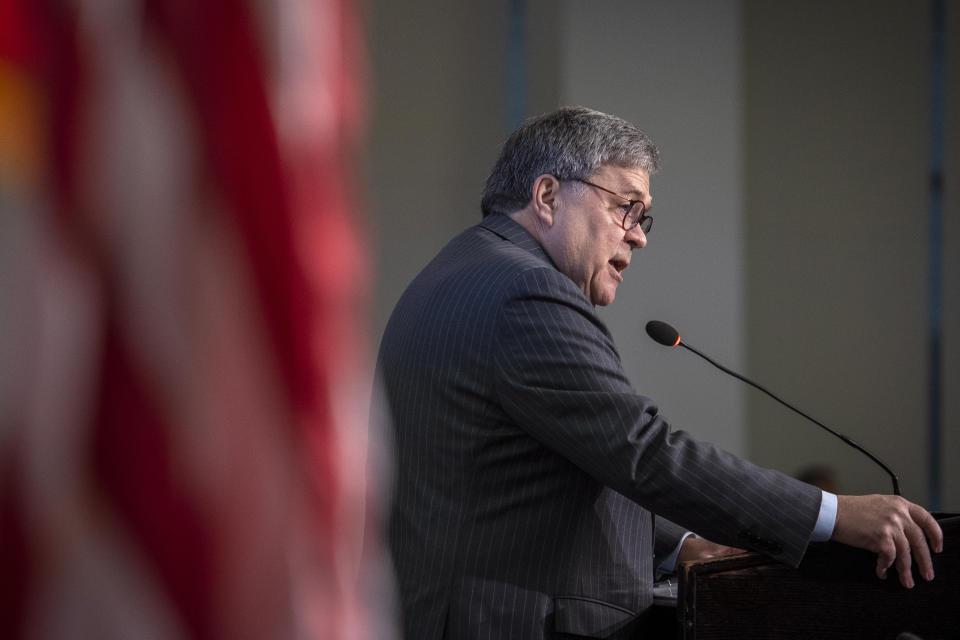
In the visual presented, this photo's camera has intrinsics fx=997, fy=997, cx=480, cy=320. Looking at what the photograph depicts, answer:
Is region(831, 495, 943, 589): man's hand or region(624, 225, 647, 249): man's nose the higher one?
region(624, 225, 647, 249): man's nose

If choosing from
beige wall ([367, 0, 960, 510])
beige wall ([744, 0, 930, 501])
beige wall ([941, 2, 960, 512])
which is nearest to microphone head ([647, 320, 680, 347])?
beige wall ([367, 0, 960, 510])

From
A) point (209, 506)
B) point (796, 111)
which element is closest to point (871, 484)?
point (796, 111)

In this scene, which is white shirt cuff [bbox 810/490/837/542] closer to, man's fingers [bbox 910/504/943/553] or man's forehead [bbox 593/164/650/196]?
man's fingers [bbox 910/504/943/553]

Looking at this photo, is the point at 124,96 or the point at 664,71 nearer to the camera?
the point at 124,96

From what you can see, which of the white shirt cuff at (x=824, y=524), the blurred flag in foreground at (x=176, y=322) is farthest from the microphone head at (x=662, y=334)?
the blurred flag in foreground at (x=176, y=322)

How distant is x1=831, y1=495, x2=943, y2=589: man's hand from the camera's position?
1.24 metres

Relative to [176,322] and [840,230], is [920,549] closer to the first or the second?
[176,322]

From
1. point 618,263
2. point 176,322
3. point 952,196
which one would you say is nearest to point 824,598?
point 618,263

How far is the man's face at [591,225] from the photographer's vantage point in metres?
1.58

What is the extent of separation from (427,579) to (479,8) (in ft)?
8.56

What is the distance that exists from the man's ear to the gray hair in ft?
0.04

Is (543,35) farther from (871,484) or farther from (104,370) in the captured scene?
(104,370)

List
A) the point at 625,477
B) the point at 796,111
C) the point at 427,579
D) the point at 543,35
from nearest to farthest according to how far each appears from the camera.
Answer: the point at 625,477, the point at 427,579, the point at 543,35, the point at 796,111

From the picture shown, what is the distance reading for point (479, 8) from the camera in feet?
11.5
